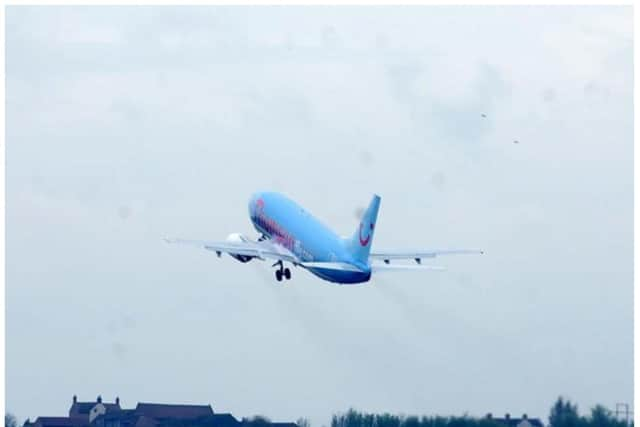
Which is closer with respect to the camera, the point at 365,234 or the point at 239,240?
the point at 365,234

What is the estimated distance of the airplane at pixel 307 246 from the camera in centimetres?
17150

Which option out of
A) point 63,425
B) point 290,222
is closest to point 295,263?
point 290,222

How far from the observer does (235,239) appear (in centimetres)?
18650

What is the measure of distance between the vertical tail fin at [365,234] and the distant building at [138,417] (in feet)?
36.9

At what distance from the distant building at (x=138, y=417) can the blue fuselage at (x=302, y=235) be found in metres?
10.1

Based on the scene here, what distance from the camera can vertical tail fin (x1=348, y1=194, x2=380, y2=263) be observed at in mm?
171375

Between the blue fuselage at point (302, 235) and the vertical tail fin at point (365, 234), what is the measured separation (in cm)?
37

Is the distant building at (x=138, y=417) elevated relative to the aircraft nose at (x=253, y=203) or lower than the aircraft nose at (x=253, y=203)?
lower

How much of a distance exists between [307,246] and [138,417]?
17.2 metres

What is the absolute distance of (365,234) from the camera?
17162cm

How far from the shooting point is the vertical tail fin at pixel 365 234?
17138 centimetres

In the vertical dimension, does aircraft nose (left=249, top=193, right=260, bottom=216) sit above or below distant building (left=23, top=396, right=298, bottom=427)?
above

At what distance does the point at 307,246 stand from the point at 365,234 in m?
7.72

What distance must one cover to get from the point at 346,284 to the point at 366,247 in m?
2.38
